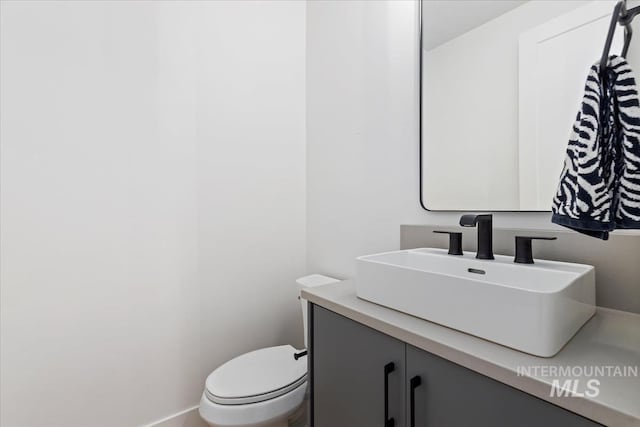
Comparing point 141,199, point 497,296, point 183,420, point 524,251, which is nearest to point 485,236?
point 524,251

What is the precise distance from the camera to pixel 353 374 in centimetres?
86

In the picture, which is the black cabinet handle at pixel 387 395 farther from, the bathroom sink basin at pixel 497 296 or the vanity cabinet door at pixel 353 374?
the bathroom sink basin at pixel 497 296

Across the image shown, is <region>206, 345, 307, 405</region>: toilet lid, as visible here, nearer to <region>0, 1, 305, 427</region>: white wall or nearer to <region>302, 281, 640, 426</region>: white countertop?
A: <region>0, 1, 305, 427</region>: white wall

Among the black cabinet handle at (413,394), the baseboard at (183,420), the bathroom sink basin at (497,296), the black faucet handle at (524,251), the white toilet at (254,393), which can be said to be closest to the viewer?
the bathroom sink basin at (497,296)

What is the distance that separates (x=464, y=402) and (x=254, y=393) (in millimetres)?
811

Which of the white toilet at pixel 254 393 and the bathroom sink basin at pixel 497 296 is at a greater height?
the bathroom sink basin at pixel 497 296

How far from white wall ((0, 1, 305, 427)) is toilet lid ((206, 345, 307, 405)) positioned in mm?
283

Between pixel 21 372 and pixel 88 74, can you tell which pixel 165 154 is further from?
pixel 21 372

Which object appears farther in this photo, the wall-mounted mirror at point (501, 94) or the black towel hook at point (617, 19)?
the wall-mounted mirror at point (501, 94)

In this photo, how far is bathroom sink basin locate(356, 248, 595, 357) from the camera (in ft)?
1.90

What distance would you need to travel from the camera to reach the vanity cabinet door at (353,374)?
752 mm

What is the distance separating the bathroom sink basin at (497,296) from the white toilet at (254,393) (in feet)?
1.92

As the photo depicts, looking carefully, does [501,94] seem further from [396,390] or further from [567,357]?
[396,390]

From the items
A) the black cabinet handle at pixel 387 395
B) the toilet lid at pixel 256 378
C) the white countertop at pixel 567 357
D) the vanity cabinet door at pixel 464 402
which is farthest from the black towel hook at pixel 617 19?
the toilet lid at pixel 256 378
